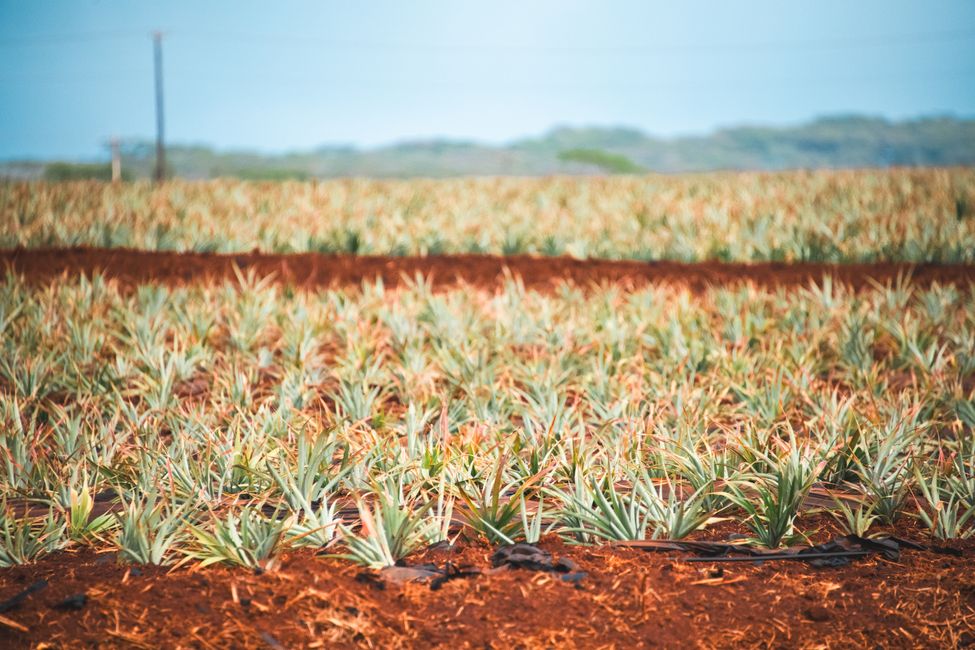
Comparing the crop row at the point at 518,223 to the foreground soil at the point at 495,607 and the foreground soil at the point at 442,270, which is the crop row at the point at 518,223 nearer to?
the foreground soil at the point at 442,270

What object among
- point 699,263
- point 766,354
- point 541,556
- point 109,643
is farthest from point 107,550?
point 699,263

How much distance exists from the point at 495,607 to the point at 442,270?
6754mm

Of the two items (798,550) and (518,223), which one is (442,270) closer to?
(518,223)

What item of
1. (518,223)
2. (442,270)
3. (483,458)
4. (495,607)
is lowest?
(495,607)

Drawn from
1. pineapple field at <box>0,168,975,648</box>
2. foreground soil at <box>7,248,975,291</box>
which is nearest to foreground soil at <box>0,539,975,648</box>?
pineapple field at <box>0,168,975,648</box>

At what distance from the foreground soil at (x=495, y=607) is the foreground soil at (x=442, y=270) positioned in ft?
18.4

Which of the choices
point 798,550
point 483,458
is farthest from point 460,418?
point 798,550

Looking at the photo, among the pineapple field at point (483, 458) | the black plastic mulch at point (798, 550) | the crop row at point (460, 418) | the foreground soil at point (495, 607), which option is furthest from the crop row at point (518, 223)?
the foreground soil at point (495, 607)

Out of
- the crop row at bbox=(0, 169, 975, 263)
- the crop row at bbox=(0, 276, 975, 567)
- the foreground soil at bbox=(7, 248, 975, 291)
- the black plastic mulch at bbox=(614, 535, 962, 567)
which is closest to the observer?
the black plastic mulch at bbox=(614, 535, 962, 567)

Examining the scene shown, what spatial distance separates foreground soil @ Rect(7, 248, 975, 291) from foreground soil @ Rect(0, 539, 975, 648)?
5.60 meters

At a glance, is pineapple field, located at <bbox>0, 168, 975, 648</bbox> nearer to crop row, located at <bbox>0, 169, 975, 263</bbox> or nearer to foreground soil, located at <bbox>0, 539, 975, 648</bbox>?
foreground soil, located at <bbox>0, 539, 975, 648</bbox>

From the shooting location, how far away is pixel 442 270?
28.8 feet

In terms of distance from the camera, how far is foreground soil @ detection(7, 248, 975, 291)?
26.9 ft

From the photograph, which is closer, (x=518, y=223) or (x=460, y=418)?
(x=460, y=418)
